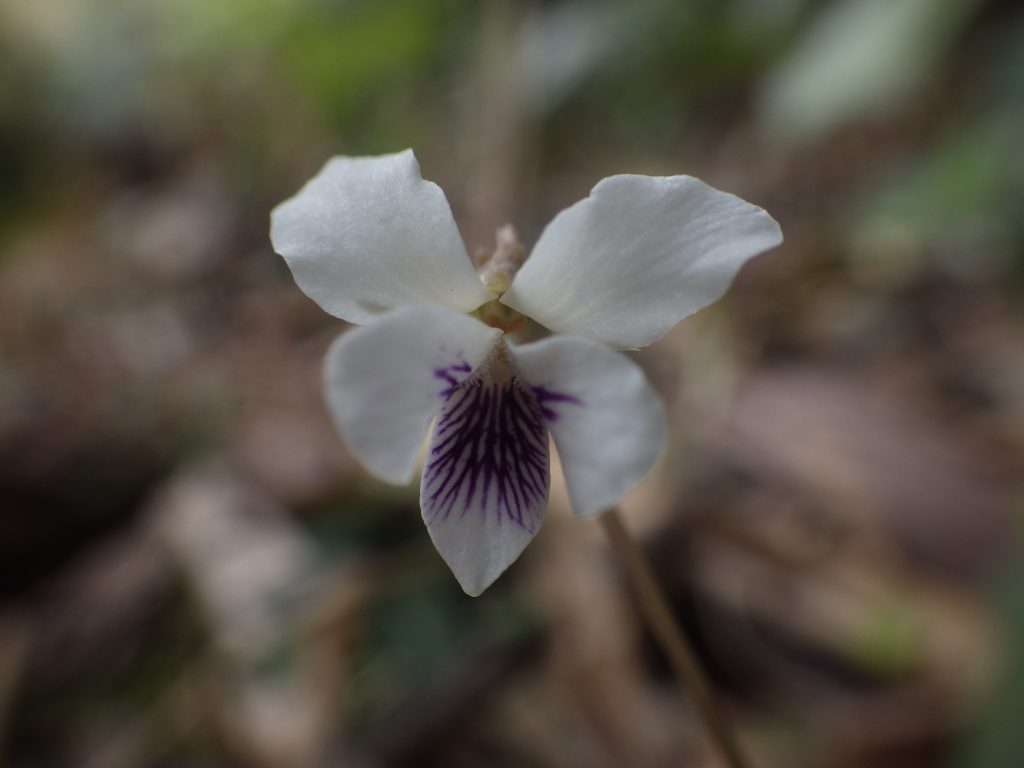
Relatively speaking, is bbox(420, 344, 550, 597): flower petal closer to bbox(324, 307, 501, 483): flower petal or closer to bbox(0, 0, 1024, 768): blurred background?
bbox(324, 307, 501, 483): flower petal

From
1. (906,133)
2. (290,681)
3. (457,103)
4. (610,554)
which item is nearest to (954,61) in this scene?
(906,133)

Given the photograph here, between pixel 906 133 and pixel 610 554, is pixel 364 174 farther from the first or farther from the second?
pixel 906 133

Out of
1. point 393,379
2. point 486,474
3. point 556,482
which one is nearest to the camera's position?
point 393,379

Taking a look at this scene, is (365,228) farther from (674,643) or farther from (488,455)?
(674,643)

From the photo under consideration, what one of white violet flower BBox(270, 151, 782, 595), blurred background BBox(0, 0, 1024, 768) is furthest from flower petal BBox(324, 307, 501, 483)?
blurred background BBox(0, 0, 1024, 768)

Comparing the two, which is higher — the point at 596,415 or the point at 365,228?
the point at 365,228

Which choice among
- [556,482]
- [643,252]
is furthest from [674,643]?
[556,482]
